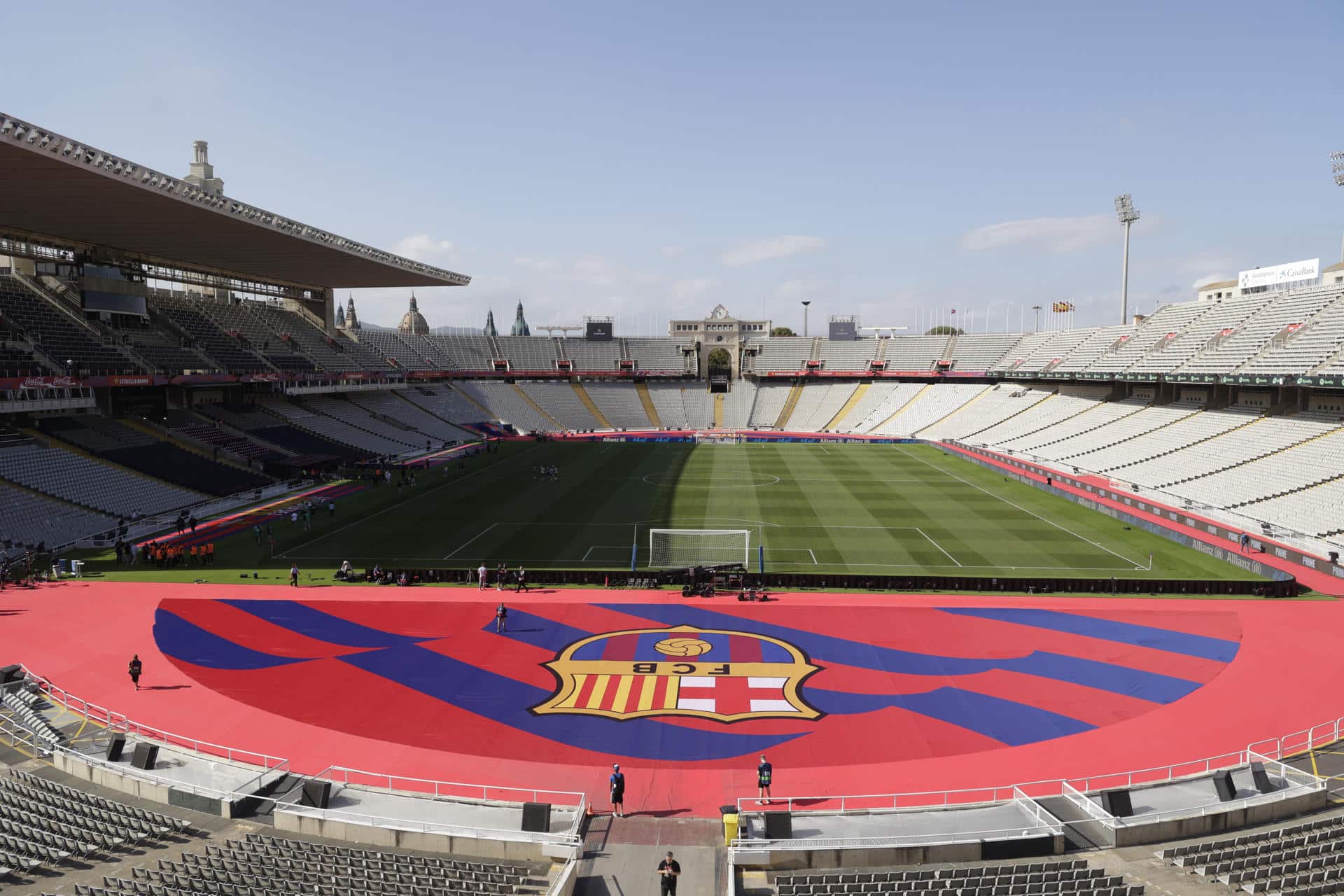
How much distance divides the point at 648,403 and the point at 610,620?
7270 cm

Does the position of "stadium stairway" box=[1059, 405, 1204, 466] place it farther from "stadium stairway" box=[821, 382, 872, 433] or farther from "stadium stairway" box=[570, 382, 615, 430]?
"stadium stairway" box=[570, 382, 615, 430]

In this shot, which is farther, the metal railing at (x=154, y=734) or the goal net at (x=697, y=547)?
the goal net at (x=697, y=547)

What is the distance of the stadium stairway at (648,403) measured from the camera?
92.7 metres

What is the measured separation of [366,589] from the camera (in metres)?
28.4

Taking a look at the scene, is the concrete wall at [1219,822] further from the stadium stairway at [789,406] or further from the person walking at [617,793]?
the stadium stairway at [789,406]

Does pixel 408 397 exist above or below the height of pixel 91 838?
above

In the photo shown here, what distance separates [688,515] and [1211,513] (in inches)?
1025

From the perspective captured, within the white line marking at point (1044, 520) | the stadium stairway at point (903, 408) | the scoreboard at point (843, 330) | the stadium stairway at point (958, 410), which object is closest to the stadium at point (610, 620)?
the white line marking at point (1044, 520)

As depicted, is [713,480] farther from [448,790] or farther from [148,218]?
[448,790]

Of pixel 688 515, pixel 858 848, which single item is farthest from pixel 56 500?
pixel 858 848

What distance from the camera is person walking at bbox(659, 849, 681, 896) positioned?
1111cm

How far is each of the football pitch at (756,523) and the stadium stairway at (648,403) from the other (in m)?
31.1

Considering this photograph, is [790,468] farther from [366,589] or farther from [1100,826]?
[1100,826]

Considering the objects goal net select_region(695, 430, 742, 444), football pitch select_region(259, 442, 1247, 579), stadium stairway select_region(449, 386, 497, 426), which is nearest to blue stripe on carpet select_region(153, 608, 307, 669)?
football pitch select_region(259, 442, 1247, 579)
